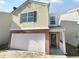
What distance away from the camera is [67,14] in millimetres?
26031

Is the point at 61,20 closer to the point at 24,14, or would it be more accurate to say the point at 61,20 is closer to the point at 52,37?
the point at 52,37

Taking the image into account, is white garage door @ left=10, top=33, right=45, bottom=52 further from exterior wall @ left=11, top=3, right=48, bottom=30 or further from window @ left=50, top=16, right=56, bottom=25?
window @ left=50, top=16, right=56, bottom=25

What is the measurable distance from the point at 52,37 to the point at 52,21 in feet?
10.7

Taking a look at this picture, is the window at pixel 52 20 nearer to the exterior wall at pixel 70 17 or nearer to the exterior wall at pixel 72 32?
the exterior wall at pixel 70 17

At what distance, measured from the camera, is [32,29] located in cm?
1953

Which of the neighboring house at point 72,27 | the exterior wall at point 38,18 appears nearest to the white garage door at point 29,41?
the exterior wall at point 38,18

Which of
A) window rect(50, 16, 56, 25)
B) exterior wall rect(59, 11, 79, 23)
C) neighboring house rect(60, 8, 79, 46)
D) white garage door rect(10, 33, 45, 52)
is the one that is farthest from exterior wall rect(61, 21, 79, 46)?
white garage door rect(10, 33, 45, 52)

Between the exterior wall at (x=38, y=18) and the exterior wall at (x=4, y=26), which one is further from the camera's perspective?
the exterior wall at (x=4, y=26)

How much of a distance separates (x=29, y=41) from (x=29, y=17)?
350 centimetres

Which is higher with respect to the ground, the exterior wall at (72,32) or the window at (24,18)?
the window at (24,18)

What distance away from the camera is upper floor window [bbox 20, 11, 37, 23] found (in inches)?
771

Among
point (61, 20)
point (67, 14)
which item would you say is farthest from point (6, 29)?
point (67, 14)

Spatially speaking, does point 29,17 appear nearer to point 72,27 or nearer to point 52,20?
point 52,20

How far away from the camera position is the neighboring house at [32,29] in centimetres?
1859
